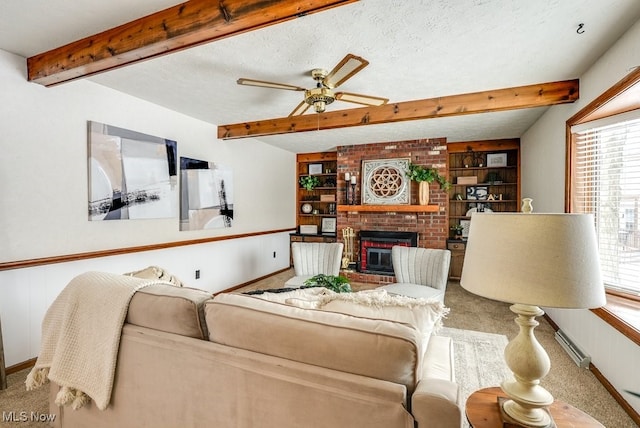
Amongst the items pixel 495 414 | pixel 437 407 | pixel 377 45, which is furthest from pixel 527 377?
pixel 377 45

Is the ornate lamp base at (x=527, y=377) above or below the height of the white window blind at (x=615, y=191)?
below

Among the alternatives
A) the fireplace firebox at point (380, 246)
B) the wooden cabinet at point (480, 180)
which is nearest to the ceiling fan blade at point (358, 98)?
the fireplace firebox at point (380, 246)

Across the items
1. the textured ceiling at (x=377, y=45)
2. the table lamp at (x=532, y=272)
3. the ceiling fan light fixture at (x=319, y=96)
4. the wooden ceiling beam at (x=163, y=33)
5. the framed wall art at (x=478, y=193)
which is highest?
the textured ceiling at (x=377, y=45)

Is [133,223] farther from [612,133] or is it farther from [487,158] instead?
[487,158]

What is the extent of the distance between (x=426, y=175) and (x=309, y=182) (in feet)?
7.56

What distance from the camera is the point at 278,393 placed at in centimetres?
106

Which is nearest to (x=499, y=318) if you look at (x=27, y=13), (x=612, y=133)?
(x=612, y=133)

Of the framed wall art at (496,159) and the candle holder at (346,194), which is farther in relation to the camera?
the candle holder at (346,194)

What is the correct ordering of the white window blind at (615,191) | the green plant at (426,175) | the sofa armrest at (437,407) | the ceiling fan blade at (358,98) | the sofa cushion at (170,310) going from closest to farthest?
the sofa armrest at (437,407) < the sofa cushion at (170,310) < the white window blind at (615,191) < the ceiling fan blade at (358,98) < the green plant at (426,175)

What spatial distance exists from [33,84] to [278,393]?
9.76ft

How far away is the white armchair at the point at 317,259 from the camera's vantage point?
374 cm

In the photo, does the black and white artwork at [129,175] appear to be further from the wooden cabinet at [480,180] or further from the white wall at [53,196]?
the wooden cabinet at [480,180]

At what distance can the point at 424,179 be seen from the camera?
16.5 ft

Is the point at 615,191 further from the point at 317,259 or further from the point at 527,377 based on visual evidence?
the point at 317,259
